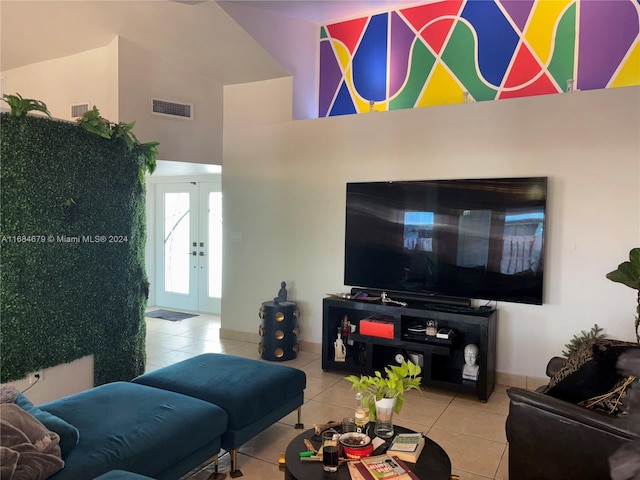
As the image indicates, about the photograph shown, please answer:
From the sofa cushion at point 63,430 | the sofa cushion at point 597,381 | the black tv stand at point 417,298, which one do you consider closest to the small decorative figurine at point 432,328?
the black tv stand at point 417,298

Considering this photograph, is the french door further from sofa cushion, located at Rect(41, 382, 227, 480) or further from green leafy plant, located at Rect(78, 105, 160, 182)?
sofa cushion, located at Rect(41, 382, 227, 480)

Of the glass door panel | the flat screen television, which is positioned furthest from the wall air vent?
the flat screen television

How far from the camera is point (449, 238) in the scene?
14.0 ft

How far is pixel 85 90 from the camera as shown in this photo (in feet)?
16.3

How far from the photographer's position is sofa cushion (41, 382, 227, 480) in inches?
79.4

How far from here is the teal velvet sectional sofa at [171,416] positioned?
204cm

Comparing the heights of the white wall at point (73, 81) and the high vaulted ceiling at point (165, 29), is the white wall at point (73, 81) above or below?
below

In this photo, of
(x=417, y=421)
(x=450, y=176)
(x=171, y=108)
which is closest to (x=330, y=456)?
(x=417, y=421)

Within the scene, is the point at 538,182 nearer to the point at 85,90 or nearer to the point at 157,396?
the point at 157,396

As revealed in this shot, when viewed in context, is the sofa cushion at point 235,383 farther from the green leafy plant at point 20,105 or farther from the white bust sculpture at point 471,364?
the green leafy plant at point 20,105

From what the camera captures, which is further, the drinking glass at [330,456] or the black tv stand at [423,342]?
the black tv stand at [423,342]

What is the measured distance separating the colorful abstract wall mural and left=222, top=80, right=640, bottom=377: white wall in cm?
46

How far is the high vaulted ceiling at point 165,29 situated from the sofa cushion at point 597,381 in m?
4.03

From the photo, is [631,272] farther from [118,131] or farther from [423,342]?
[118,131]
